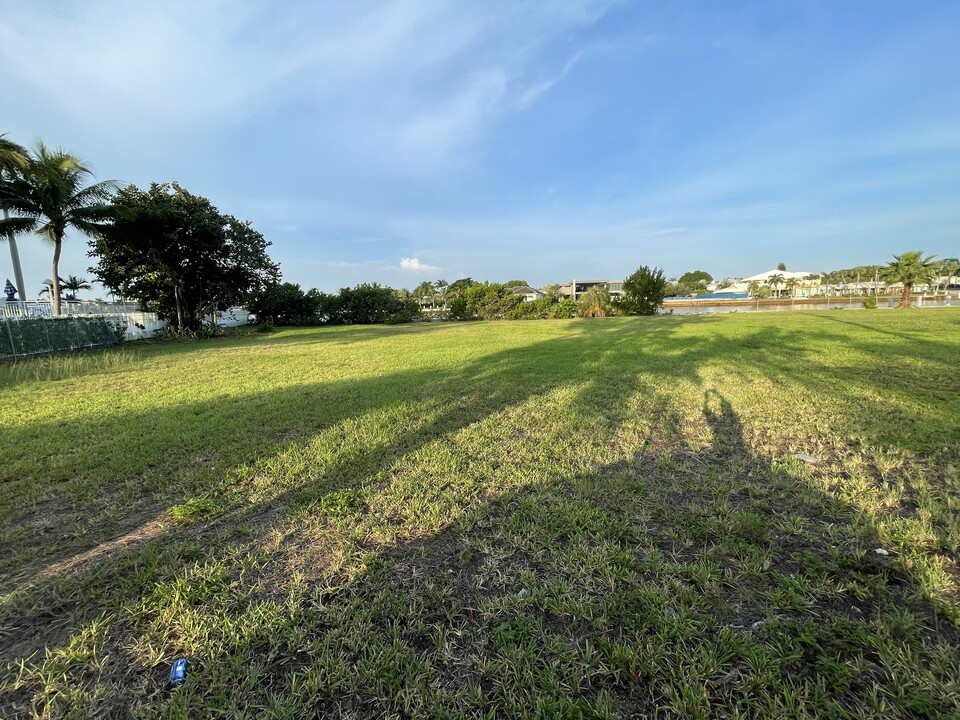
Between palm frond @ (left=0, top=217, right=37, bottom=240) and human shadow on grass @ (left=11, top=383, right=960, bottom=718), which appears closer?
human shadow on grass @ (left=11, top=383, right=960, bottom=718)

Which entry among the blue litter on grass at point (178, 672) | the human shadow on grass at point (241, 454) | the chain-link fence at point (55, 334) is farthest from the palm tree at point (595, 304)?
the blue litter on grass at point (178, 672)

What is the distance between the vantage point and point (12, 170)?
10.8m

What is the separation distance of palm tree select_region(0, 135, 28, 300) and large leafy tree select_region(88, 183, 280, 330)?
7.57 ft

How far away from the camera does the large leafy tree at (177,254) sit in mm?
15648

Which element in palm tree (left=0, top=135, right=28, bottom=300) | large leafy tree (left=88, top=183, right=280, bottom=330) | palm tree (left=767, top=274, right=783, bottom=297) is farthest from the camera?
palm tree (left=767, top=274, right=783, bottom=297)

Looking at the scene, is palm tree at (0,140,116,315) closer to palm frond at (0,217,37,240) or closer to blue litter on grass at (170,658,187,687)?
palm frond at (0,217,37,240)

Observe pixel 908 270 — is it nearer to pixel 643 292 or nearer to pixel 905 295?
pixel 905 295

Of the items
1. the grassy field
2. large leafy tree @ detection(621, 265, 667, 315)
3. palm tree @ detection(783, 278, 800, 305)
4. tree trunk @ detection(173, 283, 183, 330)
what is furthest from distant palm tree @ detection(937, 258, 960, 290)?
tree trunk @ detection(173, 283, 183, 330)

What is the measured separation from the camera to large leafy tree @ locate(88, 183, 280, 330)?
51.3 ft

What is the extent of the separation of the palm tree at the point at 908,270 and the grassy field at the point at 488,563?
3377cm

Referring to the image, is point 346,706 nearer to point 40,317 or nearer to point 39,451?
point 39,451

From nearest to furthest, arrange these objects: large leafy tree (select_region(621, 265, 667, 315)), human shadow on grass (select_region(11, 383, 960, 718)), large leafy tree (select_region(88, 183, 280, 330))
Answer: human shadow on grass (select_region(11, 383, 960, 718)) → large leafy tree (select_region(88, 183, 280, 330)) → large leafy tree (select_region(621, 265, 667, 315))

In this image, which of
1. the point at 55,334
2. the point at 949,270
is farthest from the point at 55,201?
the point at 949,270

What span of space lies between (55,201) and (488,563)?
18.5 m
